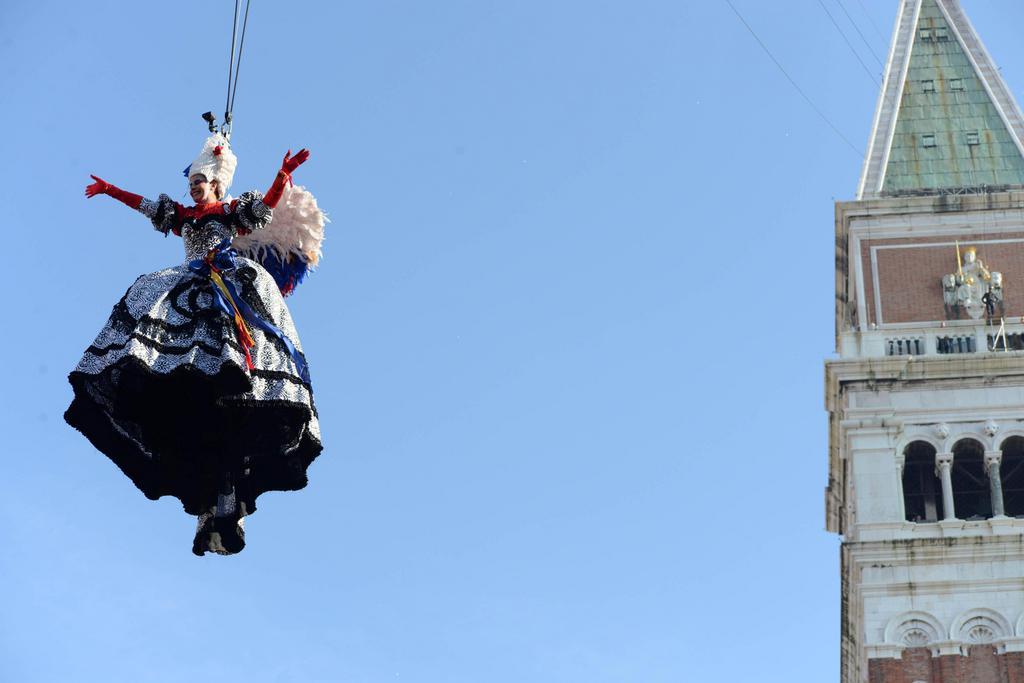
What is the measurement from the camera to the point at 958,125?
60.9 metres

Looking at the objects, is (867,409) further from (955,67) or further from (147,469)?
(147,469)

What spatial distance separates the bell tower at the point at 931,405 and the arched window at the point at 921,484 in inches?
1.5

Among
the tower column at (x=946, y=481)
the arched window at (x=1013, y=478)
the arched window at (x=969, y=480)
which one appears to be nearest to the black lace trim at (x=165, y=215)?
the tower column at (x=946, y=481)

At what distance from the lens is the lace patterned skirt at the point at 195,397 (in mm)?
18250

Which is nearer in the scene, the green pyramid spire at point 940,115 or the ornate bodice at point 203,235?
the ornate bodice at point 203,235

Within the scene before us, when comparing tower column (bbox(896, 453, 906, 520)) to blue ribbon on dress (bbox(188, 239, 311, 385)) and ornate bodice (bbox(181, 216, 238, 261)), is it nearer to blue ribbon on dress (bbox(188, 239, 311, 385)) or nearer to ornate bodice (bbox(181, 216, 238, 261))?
ornate bodice (bbox(181, 216, 238, 261))

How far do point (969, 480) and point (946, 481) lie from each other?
1.40 meters

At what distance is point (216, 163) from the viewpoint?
20.1 m

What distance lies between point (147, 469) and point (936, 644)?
33851 millimetres

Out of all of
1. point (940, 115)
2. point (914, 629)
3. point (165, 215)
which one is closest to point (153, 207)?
point (165, 215)

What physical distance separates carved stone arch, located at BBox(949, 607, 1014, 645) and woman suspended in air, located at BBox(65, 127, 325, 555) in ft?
109

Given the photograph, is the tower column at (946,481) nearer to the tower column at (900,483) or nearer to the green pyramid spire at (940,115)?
the tower column at (900,483)

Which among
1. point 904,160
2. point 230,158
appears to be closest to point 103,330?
point 230,158

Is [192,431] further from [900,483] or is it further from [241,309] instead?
[900,483]
